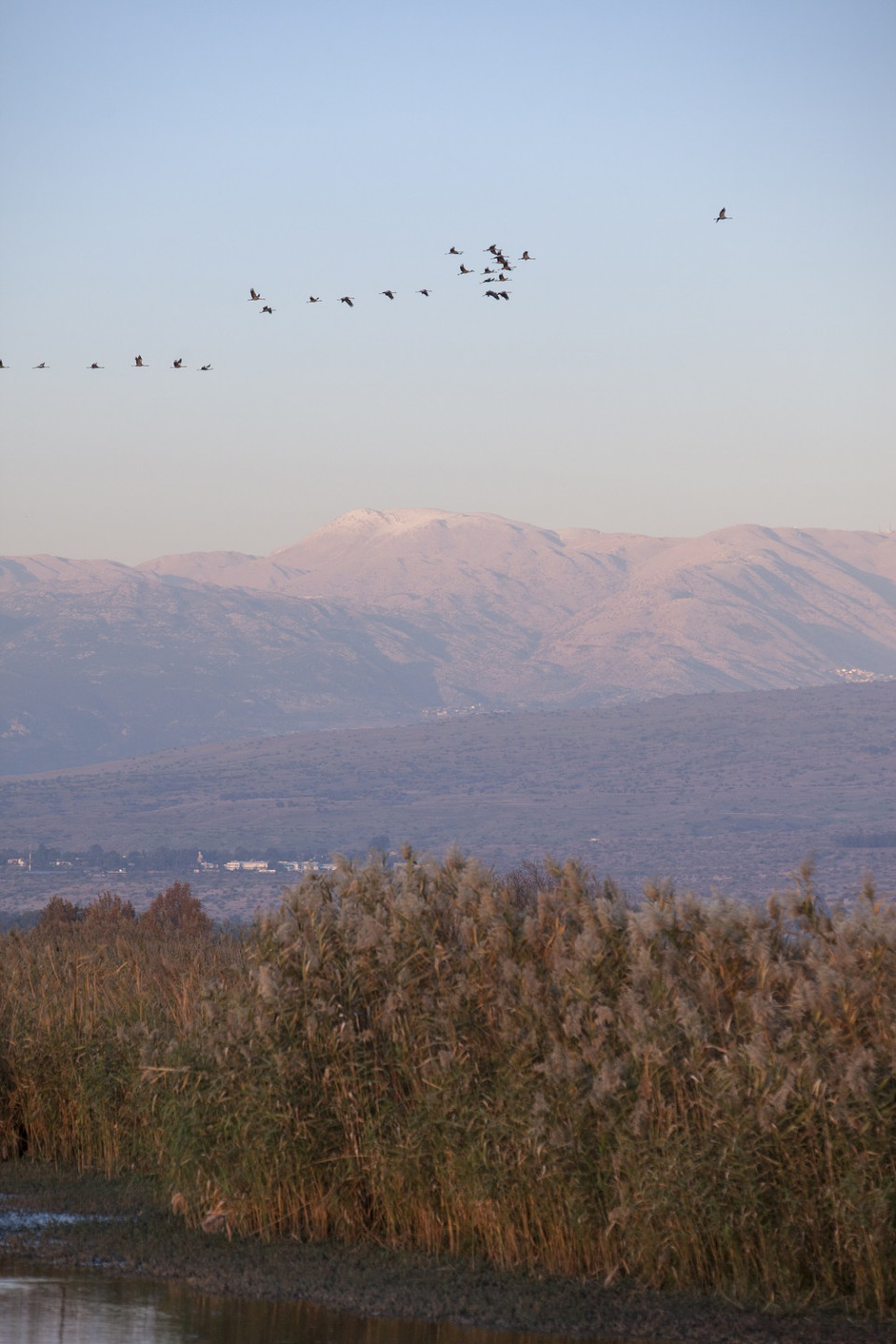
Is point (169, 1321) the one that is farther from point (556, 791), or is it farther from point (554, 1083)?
point (556, 791)

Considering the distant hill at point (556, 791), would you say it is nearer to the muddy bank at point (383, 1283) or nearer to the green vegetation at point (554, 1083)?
the green vegetation at point (554, 1083)

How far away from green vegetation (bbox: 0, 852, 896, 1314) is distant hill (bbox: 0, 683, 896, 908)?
88.9m

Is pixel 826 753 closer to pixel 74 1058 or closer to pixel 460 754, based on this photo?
pixel 460 754

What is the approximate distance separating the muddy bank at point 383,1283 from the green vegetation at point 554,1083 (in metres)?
0.21

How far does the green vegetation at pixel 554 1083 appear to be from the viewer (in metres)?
8.20

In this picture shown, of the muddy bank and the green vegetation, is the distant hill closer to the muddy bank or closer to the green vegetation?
the green vegetation

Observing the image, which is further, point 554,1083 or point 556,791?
point 556,791

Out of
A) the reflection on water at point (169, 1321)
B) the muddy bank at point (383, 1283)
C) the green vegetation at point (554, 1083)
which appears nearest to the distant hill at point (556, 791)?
the green vegetation at point (554, 1083)

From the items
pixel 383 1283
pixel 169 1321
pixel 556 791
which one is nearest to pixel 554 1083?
pixel 383 1283

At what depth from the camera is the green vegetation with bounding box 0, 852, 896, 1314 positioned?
8.20 meters

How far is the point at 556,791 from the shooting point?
135 metres

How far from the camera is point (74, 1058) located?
1139 centimetres

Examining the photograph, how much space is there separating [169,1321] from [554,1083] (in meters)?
2.12

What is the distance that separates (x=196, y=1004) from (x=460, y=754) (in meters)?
141
